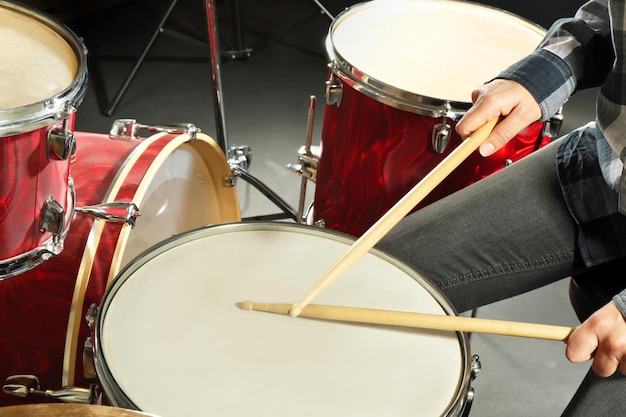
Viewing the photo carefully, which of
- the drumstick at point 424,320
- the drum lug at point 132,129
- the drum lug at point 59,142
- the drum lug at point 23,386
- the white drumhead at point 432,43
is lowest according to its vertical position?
the drum lug at point 23,386

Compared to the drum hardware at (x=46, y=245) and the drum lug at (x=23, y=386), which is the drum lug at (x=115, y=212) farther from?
the drum lug at (x=23, y=386)

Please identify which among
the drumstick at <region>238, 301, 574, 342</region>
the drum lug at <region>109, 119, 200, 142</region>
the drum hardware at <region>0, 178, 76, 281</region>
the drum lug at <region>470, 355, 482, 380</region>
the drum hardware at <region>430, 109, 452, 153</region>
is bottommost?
the drum lug at <region>470, 355, 482, 380</region>

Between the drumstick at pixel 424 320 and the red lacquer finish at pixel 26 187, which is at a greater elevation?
the red lacquer finish at pixel 26 187

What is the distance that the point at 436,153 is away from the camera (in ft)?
4.15

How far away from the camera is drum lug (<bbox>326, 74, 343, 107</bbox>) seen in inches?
53.3

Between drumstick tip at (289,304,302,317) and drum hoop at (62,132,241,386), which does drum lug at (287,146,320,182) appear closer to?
drum hoop at (62,132,241,386)

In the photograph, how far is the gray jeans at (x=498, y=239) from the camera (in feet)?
3.58

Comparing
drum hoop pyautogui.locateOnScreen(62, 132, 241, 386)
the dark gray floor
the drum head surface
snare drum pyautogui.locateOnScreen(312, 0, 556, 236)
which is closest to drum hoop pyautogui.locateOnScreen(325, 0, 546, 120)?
snare drum pyautogui.locateOnScreen(312, 0, 556, 236)

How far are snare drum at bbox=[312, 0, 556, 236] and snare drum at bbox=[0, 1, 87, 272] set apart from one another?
0.47 metres

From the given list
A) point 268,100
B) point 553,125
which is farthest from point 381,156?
point 268,100

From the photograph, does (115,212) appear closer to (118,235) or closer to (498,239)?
(118,235)

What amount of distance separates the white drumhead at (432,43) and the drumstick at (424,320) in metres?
0.51

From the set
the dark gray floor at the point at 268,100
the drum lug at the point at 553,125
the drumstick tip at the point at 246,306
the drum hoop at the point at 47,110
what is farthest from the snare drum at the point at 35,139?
the dark gray floor at the point at 268,100

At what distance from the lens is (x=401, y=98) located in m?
1.26
